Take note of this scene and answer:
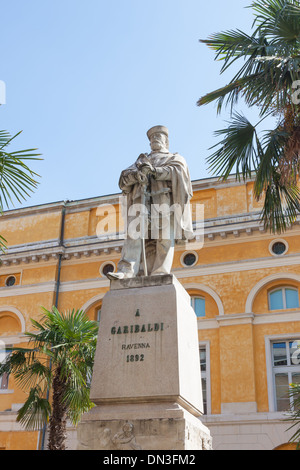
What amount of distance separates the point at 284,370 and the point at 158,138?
46.6ft

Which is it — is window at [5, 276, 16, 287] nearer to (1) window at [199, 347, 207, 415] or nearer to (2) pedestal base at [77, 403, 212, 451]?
(1) window at [199, 347, 207, 415]

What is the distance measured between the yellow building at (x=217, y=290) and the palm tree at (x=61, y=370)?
703cm

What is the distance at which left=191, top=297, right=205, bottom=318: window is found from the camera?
21.9m

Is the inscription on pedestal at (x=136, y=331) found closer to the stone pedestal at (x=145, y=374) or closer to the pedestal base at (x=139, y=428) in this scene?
the stone pedestal at (x=145, y=374)

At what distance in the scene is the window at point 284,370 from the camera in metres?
19.7

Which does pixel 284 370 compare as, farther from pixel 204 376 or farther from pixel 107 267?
pixel 107 267

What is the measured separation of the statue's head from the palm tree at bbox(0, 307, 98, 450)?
764 cm

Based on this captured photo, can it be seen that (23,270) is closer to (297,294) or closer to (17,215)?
(17,215)

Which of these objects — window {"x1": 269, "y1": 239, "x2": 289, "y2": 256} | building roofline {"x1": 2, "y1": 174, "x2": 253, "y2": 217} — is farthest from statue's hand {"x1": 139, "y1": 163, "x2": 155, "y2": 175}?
building roofline {"x1": 2, "y1": 174, "x2": 253, "y2": 217}

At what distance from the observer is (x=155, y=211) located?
24.0 feet

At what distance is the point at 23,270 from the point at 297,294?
1169 cm

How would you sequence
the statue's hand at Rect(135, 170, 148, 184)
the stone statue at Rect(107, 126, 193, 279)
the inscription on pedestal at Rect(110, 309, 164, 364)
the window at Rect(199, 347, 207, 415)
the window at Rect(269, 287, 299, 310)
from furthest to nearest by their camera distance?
the window at Rect(269, 287, 299, 310) → the window at Rect(199, 347, 207, 415) → the statue's hand at Rect(135, 170, 148, 184) → the stone statue at Rect(107, 126, 193, 279) → the inscription on pedestal at Rect(110, 309, 164, 364)
